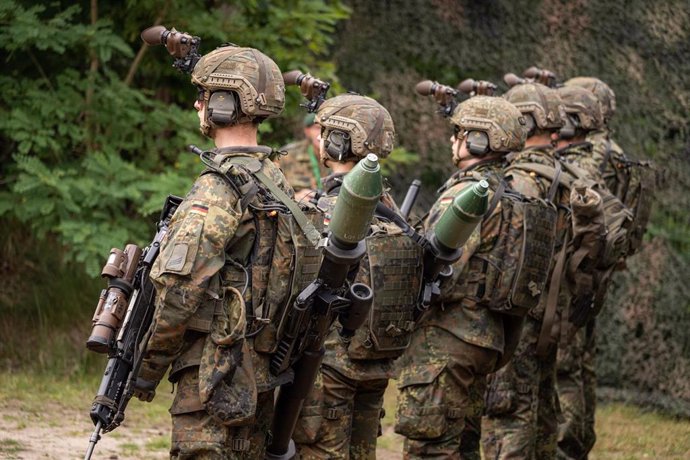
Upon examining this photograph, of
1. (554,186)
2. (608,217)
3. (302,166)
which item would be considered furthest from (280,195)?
(302,166)

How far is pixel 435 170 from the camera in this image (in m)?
12.0

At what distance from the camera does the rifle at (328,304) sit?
4.67m

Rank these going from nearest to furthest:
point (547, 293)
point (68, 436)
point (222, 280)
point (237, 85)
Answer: point (222, 280), point (237, 85), point (547, 293), point (68, 436)

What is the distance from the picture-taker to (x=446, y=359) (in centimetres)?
662

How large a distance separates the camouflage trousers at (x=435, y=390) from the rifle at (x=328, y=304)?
1.11 meters

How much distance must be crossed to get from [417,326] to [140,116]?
4.06 meters

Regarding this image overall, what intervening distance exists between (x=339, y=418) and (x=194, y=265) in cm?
160

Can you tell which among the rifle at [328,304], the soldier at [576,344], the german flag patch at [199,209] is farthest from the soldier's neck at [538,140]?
the german flag patch at [199,209]

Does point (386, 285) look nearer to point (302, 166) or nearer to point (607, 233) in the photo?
point (607, 233)

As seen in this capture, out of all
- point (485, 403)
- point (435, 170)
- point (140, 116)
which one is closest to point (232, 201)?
point (485, 403)

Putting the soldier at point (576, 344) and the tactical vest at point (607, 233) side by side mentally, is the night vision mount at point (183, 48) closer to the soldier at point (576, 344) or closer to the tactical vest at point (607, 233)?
the tactical vest at point (607, 233)

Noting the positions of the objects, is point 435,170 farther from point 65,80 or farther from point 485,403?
point 485,403

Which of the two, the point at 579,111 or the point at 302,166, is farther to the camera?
the point at 302,166

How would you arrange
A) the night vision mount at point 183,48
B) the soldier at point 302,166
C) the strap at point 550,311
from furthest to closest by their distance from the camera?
the soldier at point 302,166 → the strap at point 550,311 → the night vision mount at point 183,48
